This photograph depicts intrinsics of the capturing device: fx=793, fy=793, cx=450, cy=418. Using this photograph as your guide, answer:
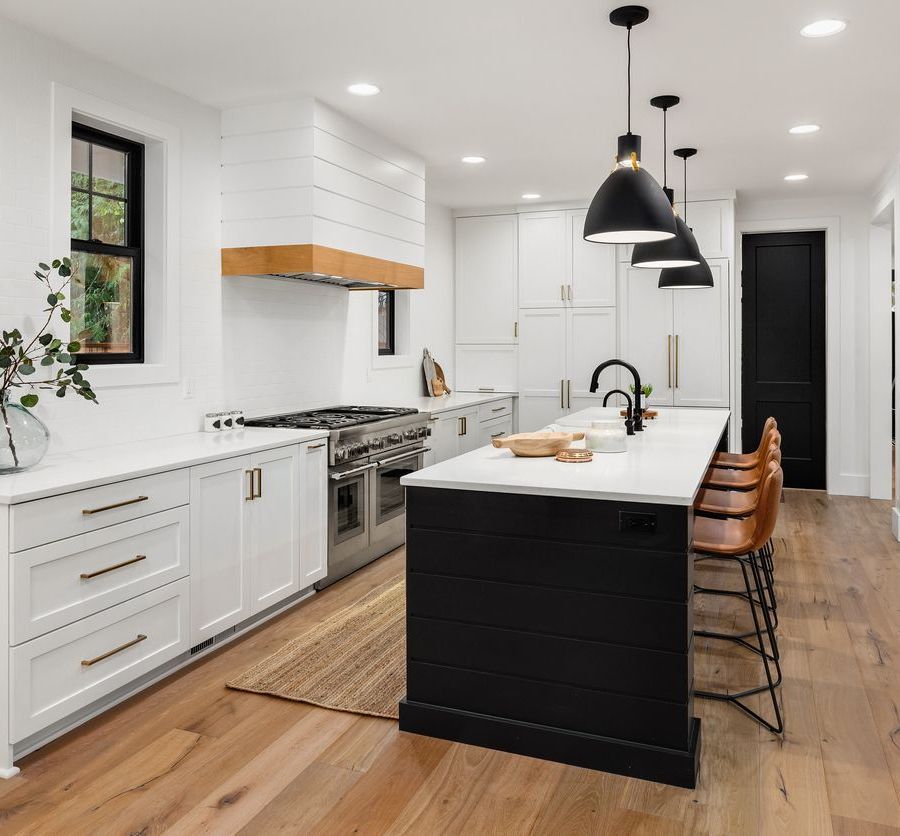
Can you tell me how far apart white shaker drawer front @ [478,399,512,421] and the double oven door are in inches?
55.0

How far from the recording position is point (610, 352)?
664cm

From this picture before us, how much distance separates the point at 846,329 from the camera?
668 cm

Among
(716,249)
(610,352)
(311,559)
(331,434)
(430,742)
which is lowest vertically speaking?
(430,742)

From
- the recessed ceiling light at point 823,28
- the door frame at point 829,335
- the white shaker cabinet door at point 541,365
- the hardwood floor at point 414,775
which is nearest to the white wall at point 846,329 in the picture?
the door frame at point 829,335

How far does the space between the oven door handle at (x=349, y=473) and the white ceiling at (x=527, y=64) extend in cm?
189

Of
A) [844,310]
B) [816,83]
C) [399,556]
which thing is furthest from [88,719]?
[844,310]

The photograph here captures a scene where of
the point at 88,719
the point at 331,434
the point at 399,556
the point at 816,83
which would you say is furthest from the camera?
the point at 399,556

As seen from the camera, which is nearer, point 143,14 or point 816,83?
point 143,14

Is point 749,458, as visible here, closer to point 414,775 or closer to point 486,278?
point 414,775

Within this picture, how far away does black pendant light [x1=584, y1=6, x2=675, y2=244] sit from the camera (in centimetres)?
286

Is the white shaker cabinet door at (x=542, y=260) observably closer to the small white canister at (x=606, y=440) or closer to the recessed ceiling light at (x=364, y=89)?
the recessed ceiling light at (x=364, y=89)

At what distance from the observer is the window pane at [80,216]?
339 cm

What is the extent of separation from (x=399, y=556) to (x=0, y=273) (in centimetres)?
272

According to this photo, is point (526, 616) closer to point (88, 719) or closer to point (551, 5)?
point (88, 719)
